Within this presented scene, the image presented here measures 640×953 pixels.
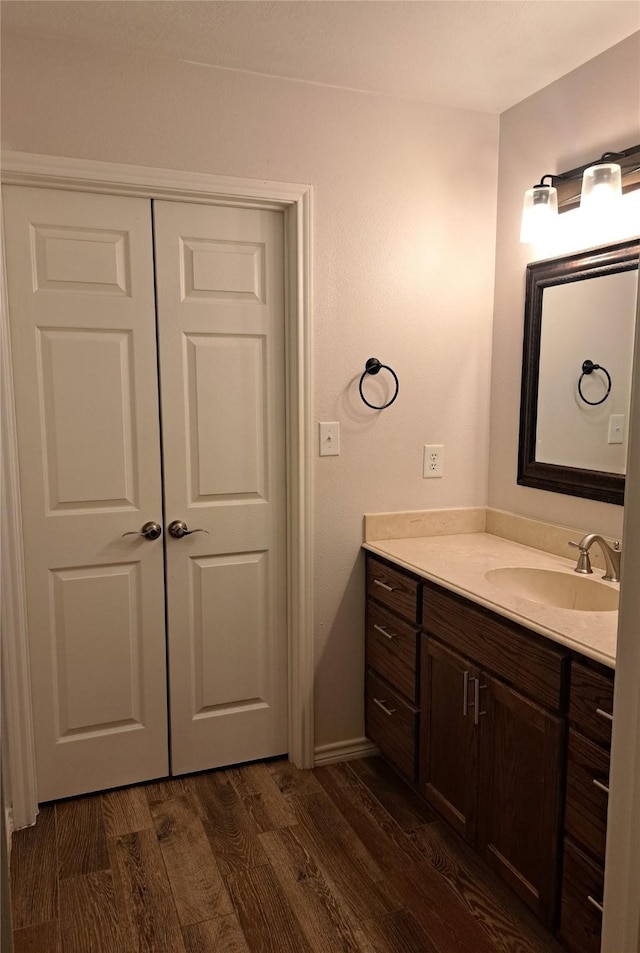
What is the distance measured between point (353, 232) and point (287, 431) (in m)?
0.75

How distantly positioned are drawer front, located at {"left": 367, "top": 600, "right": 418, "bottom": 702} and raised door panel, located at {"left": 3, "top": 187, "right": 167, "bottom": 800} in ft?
2.53

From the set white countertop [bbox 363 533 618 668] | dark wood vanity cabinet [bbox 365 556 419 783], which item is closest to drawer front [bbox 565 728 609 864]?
white countertop [bbox 363 533 618 668]

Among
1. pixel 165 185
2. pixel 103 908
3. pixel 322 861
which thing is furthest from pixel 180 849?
pixel 165 185

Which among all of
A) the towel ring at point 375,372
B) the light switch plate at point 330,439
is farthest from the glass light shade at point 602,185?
the light switch plate at point 330,439

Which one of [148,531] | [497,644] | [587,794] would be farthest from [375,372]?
[587,794]

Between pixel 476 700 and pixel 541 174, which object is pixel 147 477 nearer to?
pixel 476 700

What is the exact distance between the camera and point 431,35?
81.6 inches

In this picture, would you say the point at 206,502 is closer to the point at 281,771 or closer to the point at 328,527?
the point at 328,527

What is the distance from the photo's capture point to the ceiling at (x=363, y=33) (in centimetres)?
193

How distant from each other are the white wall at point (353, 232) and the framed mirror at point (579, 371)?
0.29 metres

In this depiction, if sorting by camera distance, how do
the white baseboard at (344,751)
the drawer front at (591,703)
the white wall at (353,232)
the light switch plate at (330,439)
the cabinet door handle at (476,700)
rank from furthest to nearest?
the white baseboard at (344,751)
the light switch plate at (330,439)
the white wall at (353,232)
the cabinet door handle at (476,700)
the drawer front at (591,703)

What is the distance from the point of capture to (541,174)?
2455 mm

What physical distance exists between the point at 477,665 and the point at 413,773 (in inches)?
24.2

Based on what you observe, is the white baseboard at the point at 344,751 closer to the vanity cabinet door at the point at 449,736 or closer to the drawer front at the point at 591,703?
the vanity cabinet door at the point at 449,736
